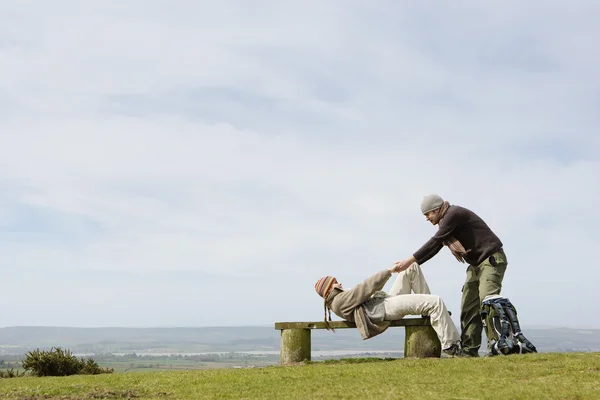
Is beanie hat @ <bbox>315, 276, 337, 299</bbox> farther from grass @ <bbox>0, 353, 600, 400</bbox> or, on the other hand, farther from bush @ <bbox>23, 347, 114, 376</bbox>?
bush @ <bbox>23, 347, 114, 376</bbox>

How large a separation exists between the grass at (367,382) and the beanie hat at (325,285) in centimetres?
137

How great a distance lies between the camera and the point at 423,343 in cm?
1361

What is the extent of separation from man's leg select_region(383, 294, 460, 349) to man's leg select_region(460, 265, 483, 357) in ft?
2.29

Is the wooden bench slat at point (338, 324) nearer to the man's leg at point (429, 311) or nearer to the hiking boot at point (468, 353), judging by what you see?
→ the man's leg at point (429, 311)

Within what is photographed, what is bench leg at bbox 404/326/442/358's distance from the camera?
1360 cm

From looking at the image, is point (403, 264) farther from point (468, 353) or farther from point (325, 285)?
point (468, 353)

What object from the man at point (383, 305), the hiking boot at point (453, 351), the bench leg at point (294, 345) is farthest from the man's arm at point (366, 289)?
the hiking boot at point (453, 351)

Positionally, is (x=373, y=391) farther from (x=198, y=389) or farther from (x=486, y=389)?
(x=198, y=389)

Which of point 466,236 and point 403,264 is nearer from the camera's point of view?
point 403,264

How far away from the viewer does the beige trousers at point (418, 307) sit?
1330 centimetres

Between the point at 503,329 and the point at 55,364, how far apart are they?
10.3 m

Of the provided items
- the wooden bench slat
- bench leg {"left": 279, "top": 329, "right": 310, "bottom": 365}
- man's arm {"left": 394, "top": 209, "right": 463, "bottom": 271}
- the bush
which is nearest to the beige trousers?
the wooden bench slat

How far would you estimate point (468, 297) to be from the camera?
14.4 metres

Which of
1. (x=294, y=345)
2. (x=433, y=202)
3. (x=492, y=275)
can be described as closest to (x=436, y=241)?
(x=433, y=202)
